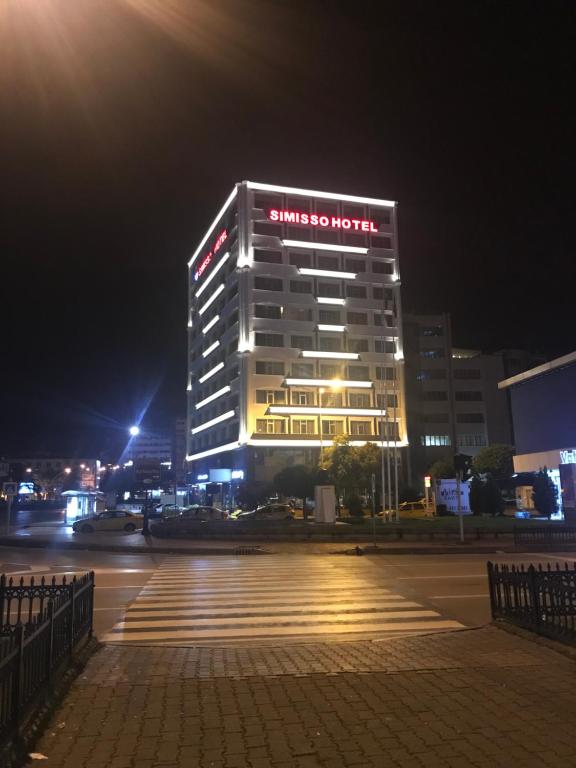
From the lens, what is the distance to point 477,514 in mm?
45812

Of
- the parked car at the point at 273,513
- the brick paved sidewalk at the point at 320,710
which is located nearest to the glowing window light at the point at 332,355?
the parked car at the point at 273,513

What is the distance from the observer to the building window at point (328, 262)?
86.7 m

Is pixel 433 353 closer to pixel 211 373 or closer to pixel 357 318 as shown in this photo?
pixel 357 318

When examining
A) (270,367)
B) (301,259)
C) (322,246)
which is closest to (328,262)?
(322,246)

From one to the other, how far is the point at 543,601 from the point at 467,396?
305ft

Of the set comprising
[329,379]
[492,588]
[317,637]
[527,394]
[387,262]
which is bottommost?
[317,637]

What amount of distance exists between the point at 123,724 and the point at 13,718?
3.56 ft

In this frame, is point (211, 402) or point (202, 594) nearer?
point (202, 594)

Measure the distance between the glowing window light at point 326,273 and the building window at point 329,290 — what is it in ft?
4.12

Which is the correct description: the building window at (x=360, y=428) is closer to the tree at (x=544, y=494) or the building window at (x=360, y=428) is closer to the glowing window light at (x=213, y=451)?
the glowing window light at (x=213, y=451)

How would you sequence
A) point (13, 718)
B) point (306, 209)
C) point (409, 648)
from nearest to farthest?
point (13, 718)
point (409, 648)
point (306, 209)

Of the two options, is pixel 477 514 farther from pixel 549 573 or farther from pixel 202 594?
pixel 549 573

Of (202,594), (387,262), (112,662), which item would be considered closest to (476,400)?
(387,262)

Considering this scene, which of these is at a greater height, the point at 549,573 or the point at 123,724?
the point at 549,573
